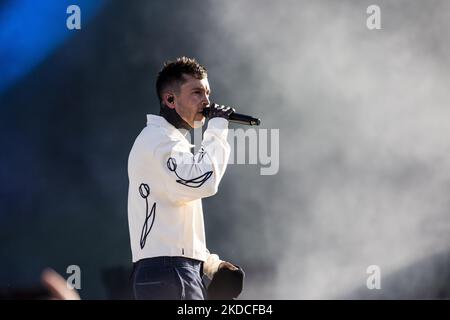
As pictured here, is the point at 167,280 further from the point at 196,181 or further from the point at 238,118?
the point at 238,118

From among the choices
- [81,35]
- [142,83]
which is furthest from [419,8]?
[81,35]

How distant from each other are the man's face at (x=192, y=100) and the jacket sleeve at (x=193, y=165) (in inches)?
5.9

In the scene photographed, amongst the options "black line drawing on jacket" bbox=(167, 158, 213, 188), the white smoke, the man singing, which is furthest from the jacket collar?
the white smoke

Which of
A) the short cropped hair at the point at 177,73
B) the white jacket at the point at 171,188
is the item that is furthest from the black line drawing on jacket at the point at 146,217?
the short cropped hair at the point at 177,73

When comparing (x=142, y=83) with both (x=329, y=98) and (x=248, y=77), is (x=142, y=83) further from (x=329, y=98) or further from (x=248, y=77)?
(x=329, y=98)

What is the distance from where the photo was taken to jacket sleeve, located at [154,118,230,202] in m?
2.56

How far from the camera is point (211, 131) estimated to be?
8.70 feet

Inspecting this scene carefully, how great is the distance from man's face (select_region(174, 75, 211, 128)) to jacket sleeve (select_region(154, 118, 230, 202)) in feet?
0.49

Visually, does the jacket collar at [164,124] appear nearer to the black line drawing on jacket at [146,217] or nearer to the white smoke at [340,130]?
the black line drawing on jacket at [146,217]

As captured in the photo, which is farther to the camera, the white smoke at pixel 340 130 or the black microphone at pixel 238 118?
the white smoke at pixel 340 130

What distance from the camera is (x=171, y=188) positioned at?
2596 millimetres

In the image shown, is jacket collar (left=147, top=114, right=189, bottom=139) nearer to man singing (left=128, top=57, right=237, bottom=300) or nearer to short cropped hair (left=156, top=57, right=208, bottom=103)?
Result: man singing (left=128, top=57, right=237, bottom=300)

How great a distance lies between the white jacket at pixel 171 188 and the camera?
2572mm

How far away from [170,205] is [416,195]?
9.05ft
